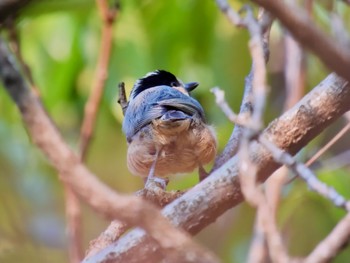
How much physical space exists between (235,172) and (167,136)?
986 mm

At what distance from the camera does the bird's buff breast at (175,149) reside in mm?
2483

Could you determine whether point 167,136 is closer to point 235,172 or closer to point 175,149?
point 175,149

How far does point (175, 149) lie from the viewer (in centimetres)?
252

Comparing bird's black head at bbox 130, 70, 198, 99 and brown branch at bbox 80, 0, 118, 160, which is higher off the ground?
bird's black head at bbox 130, 70, 198, 99

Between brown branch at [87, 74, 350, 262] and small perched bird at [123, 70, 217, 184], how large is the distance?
834mm

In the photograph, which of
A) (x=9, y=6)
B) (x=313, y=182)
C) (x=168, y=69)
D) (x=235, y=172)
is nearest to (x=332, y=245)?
(x=313, y=182)

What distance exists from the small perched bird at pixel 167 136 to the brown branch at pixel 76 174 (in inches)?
57.7

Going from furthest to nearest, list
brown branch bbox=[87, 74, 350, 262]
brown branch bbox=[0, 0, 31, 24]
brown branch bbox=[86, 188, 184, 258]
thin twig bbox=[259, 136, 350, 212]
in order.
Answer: brown branch bbox=[86, 188, 184, 258] → brown branch bbox=[87, 74, 350, 262] → thin twig bbox=[259, 136, 350, 212] → brown branch bbox=[0, 0, 31, 24]

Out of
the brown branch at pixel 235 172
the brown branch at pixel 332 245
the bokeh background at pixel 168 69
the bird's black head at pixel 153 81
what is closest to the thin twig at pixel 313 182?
the brown branch at pixel 332 245

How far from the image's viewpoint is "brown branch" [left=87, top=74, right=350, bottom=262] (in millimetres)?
1452

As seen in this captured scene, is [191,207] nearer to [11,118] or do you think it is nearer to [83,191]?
[83,191]

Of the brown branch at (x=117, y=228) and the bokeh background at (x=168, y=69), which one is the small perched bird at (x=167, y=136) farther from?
the brown branch at (x=117, y=228)

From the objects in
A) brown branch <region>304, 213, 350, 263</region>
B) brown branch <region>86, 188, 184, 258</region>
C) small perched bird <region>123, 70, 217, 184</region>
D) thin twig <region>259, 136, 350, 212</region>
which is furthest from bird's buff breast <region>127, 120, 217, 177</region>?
brown branch <region>304, 213, 350, 263</region>

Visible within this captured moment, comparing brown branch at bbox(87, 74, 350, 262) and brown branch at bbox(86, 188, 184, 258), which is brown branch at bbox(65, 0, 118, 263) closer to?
brown branch at bbox(86, 188, 184, 258)
